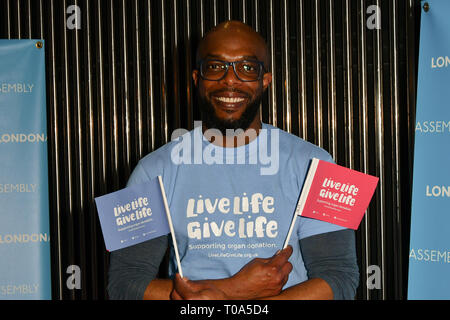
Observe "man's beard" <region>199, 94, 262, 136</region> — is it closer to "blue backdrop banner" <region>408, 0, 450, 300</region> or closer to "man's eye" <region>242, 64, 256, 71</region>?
"man's eye" <region>242, 64, 256, 71</region>

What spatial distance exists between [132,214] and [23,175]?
1136 millimetres

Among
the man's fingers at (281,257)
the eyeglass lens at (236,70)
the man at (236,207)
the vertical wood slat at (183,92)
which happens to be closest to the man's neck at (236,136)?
the man at (236,207)

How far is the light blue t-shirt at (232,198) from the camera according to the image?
5.48 ft

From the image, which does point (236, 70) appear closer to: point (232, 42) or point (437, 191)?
point (232, 42)

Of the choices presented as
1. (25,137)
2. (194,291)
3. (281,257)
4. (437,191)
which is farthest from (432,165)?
(25,137)

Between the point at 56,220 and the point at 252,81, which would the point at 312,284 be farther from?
the point at 56,220

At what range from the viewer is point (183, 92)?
2.67 meters

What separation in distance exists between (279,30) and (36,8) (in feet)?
4.15

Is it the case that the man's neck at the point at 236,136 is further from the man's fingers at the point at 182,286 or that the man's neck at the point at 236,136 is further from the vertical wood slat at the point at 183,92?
the vertical wood slat at the point at 183,92

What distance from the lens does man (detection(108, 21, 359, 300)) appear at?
5.22 ft

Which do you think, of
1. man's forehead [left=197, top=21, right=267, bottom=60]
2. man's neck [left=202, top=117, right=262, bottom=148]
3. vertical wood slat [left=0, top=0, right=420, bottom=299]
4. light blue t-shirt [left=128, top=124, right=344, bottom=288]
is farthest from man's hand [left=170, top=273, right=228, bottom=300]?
vertical wood slat [left=0, top=0, right=420, bottom=299]

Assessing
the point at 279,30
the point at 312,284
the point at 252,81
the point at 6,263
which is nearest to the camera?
the point at 312,284

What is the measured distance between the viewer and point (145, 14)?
2674 mm
